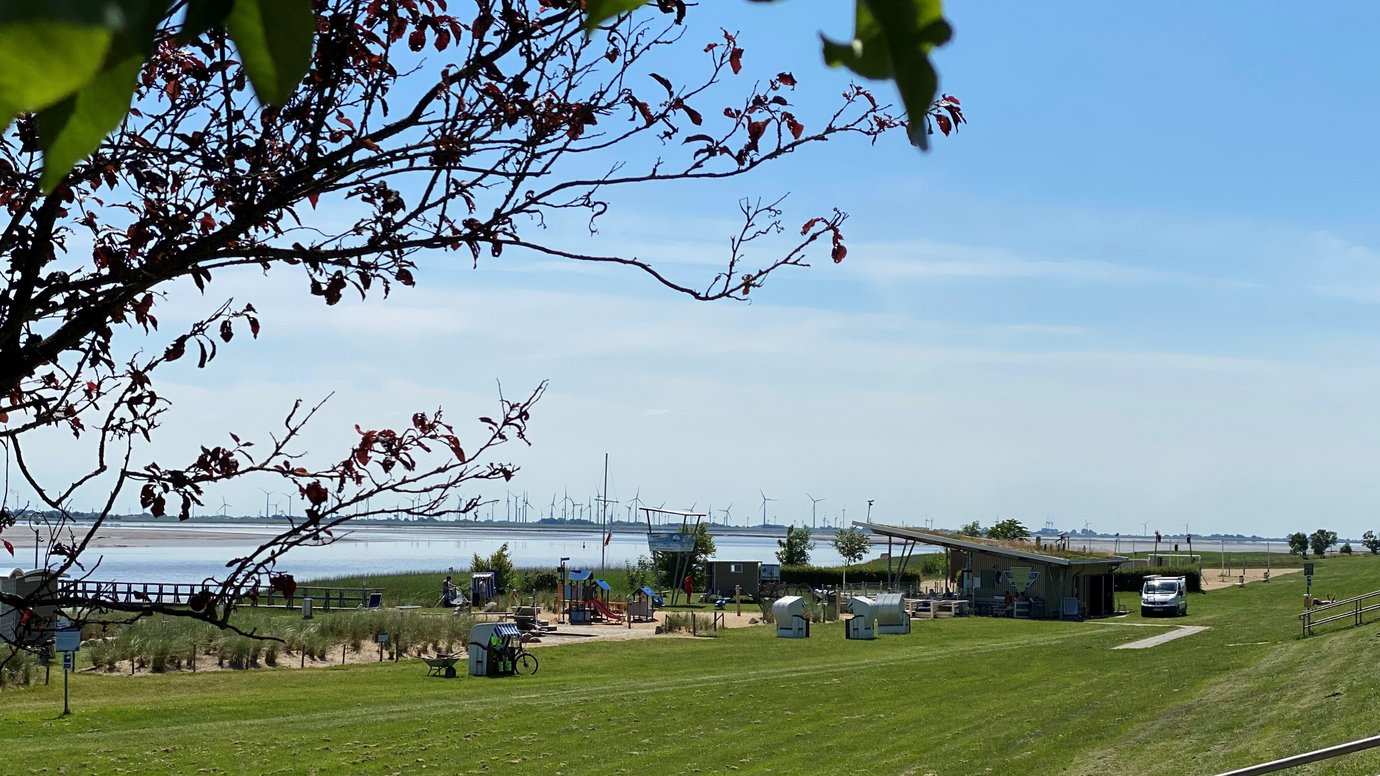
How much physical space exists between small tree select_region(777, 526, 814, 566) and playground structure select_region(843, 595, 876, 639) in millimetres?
35644

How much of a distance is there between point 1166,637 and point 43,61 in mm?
37564

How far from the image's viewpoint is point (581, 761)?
52.6 feet

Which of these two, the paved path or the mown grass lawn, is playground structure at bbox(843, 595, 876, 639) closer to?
the mown grass lawn

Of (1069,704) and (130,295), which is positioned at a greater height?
(130,295)

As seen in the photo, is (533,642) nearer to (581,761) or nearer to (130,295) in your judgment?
(581,761)

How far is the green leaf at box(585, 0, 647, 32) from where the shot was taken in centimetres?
66

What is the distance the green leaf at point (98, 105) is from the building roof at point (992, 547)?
4800 centimetres

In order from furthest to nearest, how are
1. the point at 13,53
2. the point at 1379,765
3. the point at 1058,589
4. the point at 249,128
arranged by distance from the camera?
the point at 1058,589, the point at 1379,765, the point at 249,128, the point at 13,53

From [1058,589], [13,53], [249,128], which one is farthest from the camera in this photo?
[1058,589]

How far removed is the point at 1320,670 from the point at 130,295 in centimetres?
2145

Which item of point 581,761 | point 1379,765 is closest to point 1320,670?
point 1379,765

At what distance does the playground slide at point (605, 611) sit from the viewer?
42.8 meters

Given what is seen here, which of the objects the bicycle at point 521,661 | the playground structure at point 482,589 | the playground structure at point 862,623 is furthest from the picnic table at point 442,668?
Result: the playground structure at point 482,589

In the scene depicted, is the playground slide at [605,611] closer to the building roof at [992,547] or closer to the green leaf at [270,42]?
the building roof at [992,547]
